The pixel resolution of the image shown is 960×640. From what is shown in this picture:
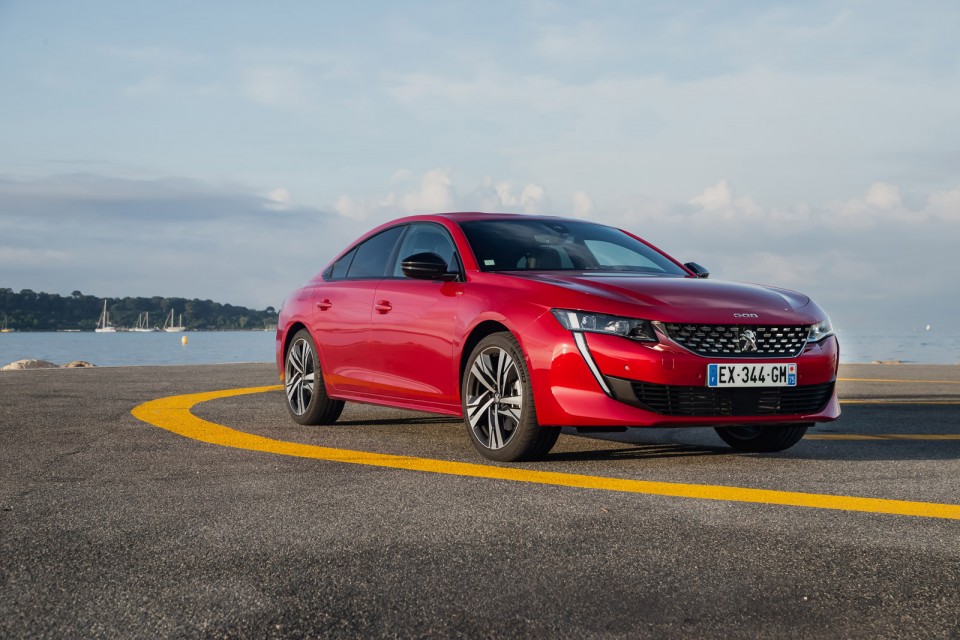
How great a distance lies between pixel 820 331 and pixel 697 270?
4.60 ft

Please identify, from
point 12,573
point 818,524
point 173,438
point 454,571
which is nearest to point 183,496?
point 12,573

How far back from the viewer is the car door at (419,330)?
21.4 ft

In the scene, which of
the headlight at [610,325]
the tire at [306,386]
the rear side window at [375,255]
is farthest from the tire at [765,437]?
the tire at [306,386]

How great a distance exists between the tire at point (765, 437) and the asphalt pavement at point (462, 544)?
18 cm

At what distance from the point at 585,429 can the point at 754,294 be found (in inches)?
79.5

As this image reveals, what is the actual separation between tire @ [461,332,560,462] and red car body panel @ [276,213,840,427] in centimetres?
8

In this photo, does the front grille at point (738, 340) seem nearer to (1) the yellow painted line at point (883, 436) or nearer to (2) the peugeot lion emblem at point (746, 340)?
(2) the peugeot lion emblem at point (746, 340)

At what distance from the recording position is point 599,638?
8.97 feet

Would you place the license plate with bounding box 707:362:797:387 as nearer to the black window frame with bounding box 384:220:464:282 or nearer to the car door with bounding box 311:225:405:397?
the black window frame with bounding box 384:220:464:282

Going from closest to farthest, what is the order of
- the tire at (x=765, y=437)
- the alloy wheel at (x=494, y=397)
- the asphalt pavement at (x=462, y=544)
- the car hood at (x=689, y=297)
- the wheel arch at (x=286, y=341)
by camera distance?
the asphalt pavement at (x=462, y=544)
the car hood at (x=689, y=297)
the alloy wheel at (x=494, y=397)
the tire at (x=765, y=437)
the wheel arch at (x=286, y=341)

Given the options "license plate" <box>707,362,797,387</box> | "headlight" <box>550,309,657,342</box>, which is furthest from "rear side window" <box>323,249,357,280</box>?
"license plate" <box>707,362,797,387</box>

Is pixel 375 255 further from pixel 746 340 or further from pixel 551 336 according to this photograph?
pixel 746 340

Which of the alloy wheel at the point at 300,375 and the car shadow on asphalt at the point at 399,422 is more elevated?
the alloy wheel at the point at 300,375

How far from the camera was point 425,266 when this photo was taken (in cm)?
657
